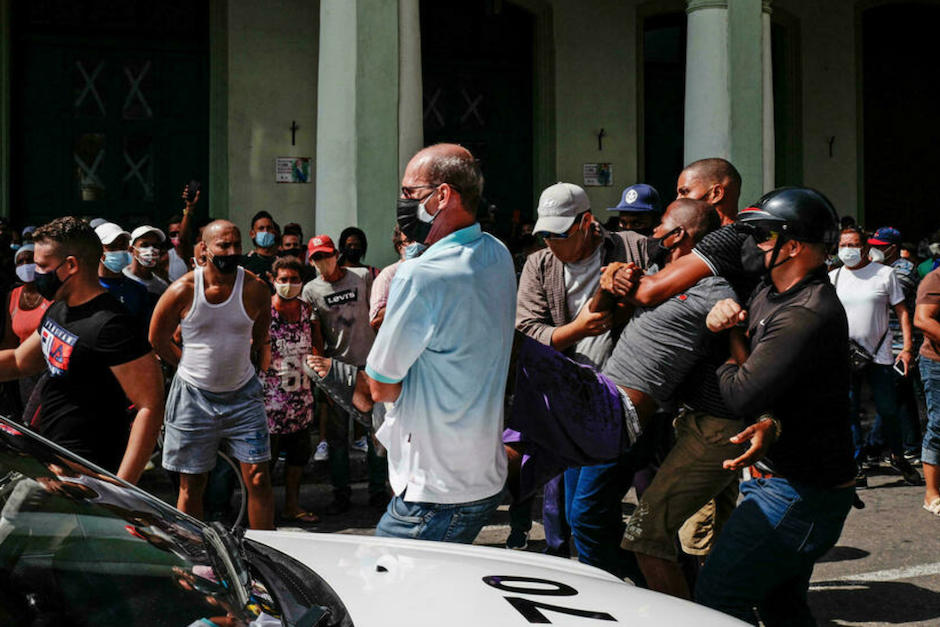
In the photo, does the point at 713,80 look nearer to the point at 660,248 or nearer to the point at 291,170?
the point at 291,170

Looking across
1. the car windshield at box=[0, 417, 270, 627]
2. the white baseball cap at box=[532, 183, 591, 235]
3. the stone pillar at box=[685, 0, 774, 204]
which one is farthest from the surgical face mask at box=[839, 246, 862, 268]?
the car windshield at box=[0, 417, 270, 627]

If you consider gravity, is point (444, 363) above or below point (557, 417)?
above

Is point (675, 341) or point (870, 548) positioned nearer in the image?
point (675, 341)

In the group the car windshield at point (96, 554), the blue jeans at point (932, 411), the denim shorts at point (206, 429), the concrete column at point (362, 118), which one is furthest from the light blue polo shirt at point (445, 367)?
the concrete column at point (362, 118)

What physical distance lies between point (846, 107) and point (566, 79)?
15.4 ft

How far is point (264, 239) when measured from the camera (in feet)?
32.4

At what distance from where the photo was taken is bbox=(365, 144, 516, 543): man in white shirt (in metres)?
3.22

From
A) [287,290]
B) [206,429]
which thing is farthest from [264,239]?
[206,429]

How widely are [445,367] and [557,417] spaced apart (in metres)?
0.46

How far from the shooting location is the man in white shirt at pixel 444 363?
3219 mm

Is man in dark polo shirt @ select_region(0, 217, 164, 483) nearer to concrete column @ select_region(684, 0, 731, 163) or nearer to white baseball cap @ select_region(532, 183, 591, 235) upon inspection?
white baseball cap @ select_region(532, 183, 591, 235)

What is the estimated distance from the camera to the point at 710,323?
3.54m

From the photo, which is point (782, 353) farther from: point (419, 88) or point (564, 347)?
point (419, 88)

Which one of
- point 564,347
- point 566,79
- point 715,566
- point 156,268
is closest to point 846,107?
point 566,79
